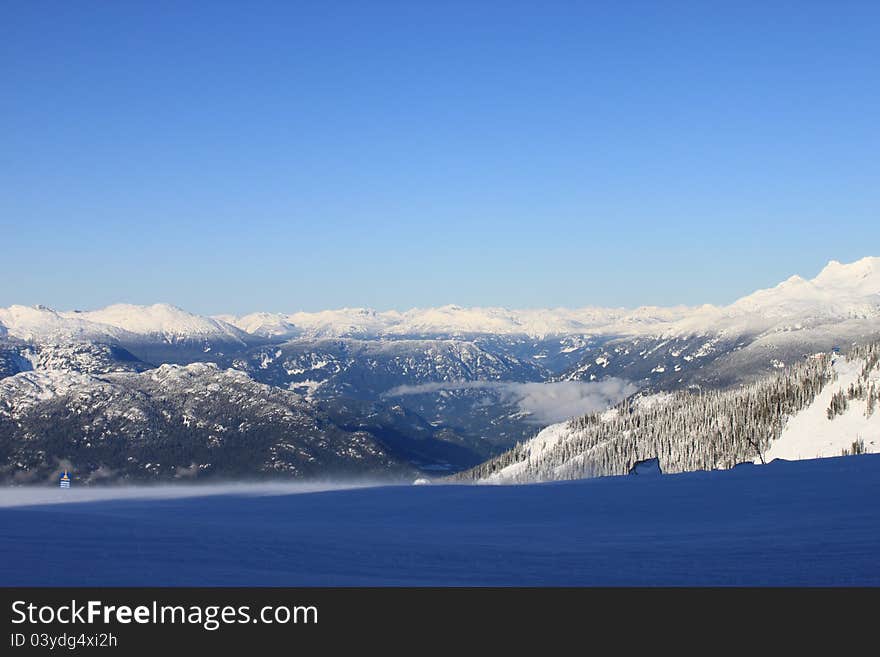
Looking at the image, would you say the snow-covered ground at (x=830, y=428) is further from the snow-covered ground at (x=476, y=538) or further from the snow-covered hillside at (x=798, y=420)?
the snow-covered ground at (x=476, y=538)

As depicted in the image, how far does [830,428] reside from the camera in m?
145

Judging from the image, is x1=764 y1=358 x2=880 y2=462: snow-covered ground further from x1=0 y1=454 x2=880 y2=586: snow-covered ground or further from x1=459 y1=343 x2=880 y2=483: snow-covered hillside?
x1=0 y1=454 x2=880 y2=586: snow-covered ground

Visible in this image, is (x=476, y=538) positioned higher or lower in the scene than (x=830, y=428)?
lower

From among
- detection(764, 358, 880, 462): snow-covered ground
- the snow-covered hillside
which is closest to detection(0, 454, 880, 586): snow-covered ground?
detection(764, 358, 880, 462): snow-covered ground

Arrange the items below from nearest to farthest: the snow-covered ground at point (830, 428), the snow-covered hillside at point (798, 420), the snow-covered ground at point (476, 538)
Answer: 1. the snow-covered ground at point (476, 538)
2. the snow-covered ground at point (830, 428)
3. the snow-covered hillside at point (798, 420)

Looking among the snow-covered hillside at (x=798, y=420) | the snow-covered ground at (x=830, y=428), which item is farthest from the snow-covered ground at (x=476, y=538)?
the snow-covered hillside at (x=798, y=420)

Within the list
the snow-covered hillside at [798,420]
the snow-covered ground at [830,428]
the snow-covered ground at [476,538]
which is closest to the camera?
the snow-covered ground at [476,538]

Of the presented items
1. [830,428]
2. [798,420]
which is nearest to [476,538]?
[830,428]

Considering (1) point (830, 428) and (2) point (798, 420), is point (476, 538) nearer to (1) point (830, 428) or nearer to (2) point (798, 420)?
(1) point (830, 428)

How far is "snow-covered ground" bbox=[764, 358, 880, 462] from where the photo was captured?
5295 inches

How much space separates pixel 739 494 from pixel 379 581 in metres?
17.6

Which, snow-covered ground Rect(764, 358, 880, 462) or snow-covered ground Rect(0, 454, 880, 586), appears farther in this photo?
snow-covered ground Rect(764, 358, 880, 462)

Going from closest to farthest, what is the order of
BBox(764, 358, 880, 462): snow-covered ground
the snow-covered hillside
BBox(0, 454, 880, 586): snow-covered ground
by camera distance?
BBox(0, 454, 880, 586): snow-covered ground < BBox(764, 358, 880, 462): snow-covered ground < the snow-covered hillside

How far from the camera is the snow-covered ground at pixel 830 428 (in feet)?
441
